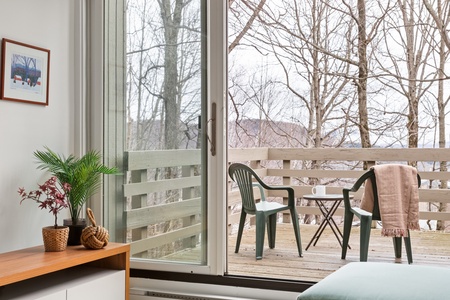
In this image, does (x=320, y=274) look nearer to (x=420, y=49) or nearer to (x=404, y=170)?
(x=404, y=170)

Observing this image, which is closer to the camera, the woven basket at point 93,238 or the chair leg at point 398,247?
the woven basket at point 93,238

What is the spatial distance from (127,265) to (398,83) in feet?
13.5

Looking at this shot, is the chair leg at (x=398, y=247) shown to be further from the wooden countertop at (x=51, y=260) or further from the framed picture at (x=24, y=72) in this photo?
the framed picture at (x=24, y=72)

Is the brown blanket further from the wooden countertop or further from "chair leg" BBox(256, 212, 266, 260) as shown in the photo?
the wooden countertop

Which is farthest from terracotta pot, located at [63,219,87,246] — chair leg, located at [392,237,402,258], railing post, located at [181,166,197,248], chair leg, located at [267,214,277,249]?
chair leg, located at [392,237,402,258]

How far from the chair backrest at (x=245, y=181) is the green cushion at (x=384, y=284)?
2.52 metres

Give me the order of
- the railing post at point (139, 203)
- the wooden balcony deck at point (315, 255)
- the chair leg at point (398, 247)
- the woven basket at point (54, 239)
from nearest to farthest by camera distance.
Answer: the woven basket at point (54, 239)
the railing post at point (139, 203)
the wooden balcony deck at point (315, 255)
the chair leg at point (398, 247)

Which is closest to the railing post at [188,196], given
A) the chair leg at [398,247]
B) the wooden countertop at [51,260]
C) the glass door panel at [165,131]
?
the glass door panel at [165,131]

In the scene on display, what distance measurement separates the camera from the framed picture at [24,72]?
10.1ft

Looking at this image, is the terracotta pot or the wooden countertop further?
the terracotta pot

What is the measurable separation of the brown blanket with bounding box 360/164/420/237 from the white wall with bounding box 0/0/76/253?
2390mm

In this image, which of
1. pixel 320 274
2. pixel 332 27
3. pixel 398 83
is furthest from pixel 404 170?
pixel 332 27

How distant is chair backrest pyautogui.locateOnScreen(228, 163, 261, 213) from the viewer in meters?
5.04

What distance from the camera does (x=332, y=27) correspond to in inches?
249
